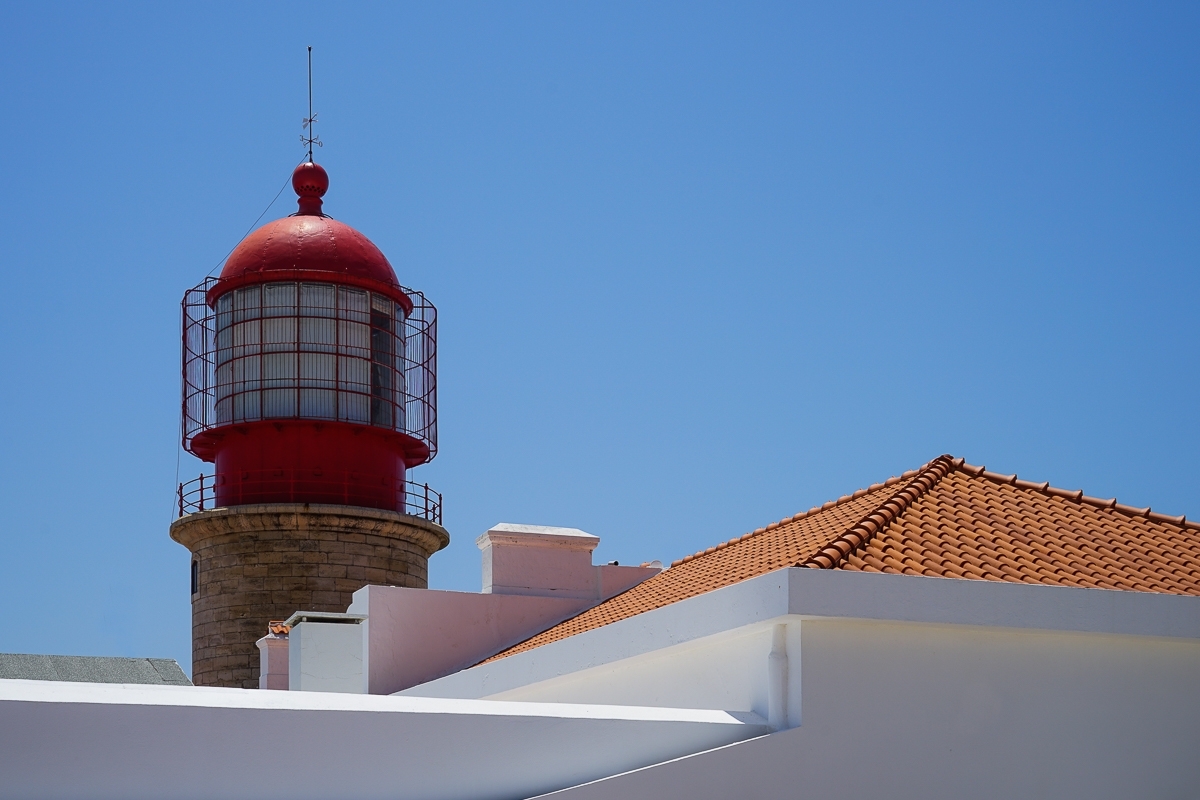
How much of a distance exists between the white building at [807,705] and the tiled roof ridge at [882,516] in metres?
0.04

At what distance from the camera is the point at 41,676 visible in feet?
122

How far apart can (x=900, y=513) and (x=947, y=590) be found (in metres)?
2.20

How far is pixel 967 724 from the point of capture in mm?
9016

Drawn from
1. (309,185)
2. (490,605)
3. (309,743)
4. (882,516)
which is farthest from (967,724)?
(309,185)

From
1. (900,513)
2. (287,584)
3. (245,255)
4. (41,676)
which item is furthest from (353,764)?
→ (41,676)

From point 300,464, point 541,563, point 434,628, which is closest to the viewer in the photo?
point 434,628

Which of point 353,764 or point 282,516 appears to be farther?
point 282,516

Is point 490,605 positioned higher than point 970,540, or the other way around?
point 970,540

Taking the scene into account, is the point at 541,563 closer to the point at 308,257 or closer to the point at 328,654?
the point at 328,654

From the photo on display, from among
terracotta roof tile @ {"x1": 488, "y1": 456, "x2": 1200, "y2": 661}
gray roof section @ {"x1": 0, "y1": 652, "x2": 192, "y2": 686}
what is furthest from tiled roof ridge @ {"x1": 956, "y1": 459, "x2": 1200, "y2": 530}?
gray roof section @ {"x1": 0, "y1": 652, "x2": 192, "y2": 686}

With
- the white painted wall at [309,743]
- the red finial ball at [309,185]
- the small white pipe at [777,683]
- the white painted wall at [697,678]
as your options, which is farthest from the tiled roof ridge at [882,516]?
the red finial ball at [309,185]

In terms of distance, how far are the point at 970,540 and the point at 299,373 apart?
1674cm

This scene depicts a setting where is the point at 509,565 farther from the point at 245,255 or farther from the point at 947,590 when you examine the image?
the point at 245,255

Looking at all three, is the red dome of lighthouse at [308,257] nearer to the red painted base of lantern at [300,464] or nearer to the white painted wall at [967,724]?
the red painted base of lantern at [300,464]
